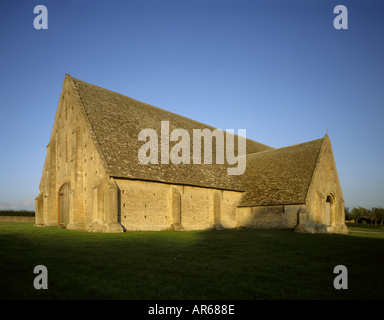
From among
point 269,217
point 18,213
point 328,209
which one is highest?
point 328,209

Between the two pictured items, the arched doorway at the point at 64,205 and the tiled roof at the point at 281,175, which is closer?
the tiled roof at the point at 281,175

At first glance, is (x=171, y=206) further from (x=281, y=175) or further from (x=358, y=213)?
(x=358, y=213)

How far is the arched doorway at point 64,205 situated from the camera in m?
30.4

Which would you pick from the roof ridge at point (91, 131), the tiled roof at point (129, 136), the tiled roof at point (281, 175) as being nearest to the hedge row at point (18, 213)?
the tiled roof at point (129, 136)

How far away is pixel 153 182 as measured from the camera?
2641cm

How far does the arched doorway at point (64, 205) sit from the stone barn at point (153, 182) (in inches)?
4.3

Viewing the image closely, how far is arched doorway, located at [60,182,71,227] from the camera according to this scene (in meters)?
30.4

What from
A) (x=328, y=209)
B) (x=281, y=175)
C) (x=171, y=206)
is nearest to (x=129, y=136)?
(x=171, y=206)

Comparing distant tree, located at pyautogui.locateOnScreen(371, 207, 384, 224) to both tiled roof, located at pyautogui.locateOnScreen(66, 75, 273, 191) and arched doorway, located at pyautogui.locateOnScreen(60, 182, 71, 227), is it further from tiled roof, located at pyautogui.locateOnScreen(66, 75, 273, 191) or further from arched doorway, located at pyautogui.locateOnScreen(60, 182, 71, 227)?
arched doorway, located at pyautogui.locateOnScreen(60, 182, 71, 227)

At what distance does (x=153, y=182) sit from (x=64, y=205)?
11.6 metres

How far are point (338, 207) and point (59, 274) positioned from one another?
105 ft

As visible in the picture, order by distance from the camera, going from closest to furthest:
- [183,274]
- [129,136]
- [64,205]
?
[183,274] < [129,136] < [64,205]

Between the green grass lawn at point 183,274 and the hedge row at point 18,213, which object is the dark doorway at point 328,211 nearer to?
the green grass lawn at point 183,274

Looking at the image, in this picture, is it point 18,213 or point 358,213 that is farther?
point 358,213
